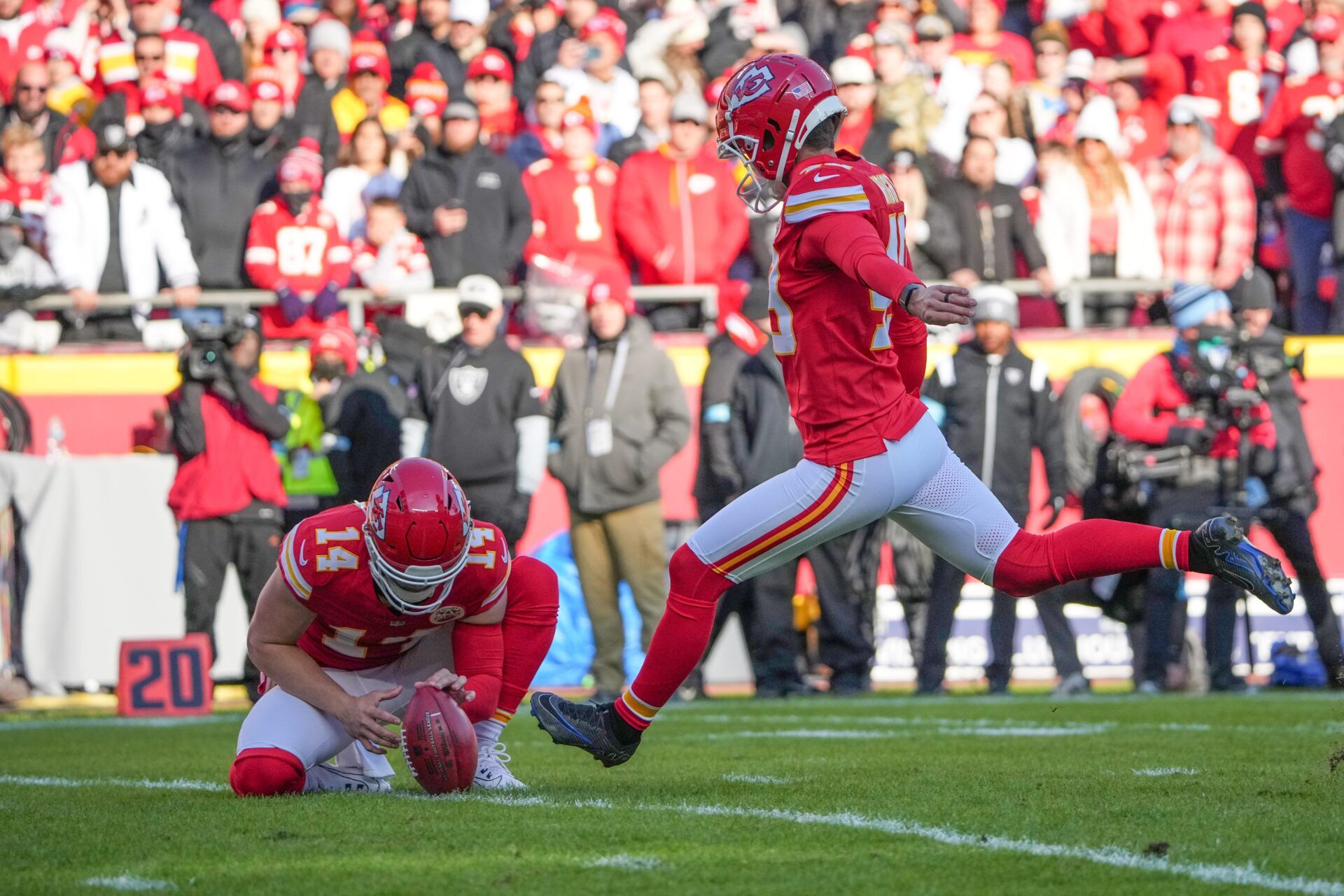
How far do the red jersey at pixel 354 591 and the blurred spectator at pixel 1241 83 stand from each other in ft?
34.9

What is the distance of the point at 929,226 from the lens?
12656mm

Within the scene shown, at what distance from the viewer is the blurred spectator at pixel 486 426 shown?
10.4m

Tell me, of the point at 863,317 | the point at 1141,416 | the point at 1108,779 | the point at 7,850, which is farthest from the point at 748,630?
the point at 7,850

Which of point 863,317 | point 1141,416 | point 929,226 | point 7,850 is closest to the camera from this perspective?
point 7,850

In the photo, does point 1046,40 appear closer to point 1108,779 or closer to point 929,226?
point 929,226

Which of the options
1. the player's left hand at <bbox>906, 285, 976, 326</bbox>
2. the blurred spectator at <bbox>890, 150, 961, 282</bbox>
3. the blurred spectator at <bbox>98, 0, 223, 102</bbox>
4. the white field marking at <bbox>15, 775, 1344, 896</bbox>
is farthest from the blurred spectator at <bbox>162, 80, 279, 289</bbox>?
Result: the player's left hand at <bbox>906, 285, 976, 326</bbox>

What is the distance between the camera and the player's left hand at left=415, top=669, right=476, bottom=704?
5.13 m

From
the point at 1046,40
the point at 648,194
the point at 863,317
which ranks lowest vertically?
the point at 863,317

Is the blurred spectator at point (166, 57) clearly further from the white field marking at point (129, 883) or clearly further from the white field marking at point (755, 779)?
the white field marking at point (129, 883)

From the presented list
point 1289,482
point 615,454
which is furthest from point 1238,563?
point 1289,482

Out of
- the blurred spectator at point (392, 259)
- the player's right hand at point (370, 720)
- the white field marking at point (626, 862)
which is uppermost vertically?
the blurred spectator at point (392, 259)

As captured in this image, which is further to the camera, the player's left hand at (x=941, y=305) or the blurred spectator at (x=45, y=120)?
the blurred spectator at (x=45, y=120)

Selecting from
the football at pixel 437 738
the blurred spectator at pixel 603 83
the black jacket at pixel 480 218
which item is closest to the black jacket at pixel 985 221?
the blurred spectator at pixel 603 83

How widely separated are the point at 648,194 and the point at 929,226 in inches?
74.7
